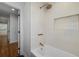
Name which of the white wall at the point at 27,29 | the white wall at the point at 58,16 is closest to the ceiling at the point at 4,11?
the white wall at the point at 27,29

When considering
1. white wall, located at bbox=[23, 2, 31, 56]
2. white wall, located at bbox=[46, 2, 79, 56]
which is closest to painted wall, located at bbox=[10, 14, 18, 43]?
white wall, located at bbox=[23, 2, 31, 56]

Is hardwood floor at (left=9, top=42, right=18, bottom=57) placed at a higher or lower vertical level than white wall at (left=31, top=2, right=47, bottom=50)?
lower

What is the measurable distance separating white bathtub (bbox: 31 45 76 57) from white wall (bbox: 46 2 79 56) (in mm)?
53

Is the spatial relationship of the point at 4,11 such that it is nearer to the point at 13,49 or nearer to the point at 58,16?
the point at 13,49

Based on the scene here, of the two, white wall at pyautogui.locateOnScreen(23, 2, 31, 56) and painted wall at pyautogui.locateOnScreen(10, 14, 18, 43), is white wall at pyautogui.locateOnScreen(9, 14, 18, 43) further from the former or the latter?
white wall at pyautogui.locateOnScreen(23, 2, 31, 56)

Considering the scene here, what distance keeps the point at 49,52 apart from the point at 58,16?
1.74 feet

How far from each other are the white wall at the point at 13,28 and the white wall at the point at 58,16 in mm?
447

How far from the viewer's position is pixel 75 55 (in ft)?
3.84

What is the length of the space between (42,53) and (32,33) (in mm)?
327

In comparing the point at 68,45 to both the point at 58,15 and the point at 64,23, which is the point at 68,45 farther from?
the point at 58,15

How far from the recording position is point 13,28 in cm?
126

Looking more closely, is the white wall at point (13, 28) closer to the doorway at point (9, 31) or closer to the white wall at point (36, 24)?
the doorway at point (9, 31)

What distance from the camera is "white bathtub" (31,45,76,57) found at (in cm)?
121

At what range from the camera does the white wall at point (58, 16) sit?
1176mm
